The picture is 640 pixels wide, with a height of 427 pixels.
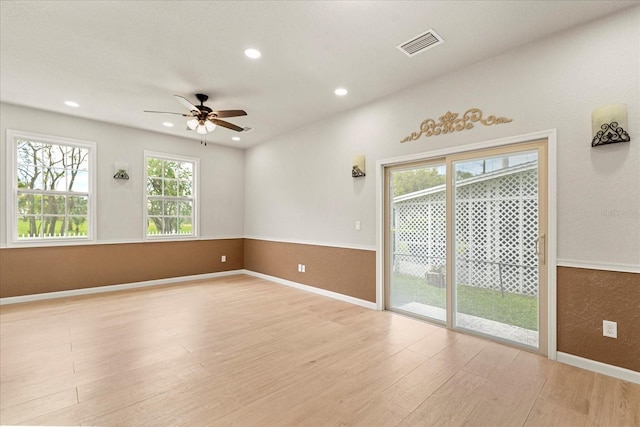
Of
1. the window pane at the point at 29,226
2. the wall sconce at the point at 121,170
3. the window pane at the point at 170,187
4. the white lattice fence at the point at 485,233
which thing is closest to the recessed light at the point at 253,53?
the white lattice fence at the point at 485,233

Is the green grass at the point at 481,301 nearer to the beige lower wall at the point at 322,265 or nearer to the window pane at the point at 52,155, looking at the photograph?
the beige lower wall at the point at 322,265

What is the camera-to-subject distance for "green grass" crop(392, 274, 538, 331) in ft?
9.72

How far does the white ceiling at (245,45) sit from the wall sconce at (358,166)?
0.81 m

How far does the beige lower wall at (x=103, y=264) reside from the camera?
4.47m

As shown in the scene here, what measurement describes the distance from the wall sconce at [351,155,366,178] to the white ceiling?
809 mm

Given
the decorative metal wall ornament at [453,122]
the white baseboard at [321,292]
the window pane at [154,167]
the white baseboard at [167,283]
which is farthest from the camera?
the window pane at [154,167]

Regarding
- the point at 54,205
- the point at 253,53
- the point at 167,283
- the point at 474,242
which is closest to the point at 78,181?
the point at 54,205

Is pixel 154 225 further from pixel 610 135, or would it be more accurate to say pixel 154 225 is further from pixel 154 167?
pixel 610 135

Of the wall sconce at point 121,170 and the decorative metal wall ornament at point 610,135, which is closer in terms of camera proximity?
the decorative metal wall ornament at point 610,135

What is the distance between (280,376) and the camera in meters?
2.43

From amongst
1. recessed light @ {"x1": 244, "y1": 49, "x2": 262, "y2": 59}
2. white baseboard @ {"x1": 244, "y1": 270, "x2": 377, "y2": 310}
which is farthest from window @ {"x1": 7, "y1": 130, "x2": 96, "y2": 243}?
recessed light @ {"x1": 244, "y1": 49, "x2": 262, "y2": 59}

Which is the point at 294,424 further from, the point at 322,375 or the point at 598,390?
the point at 598,390

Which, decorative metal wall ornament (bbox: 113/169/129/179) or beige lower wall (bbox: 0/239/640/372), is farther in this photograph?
decorative metal wall ornament (bbox: 113/169/129/179)

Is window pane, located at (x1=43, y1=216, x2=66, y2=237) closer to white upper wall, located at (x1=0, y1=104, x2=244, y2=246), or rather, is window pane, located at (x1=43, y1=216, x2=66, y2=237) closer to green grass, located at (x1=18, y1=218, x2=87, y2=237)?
green grass, located at (x1=18, y1=218, x2=87, y2=237)
